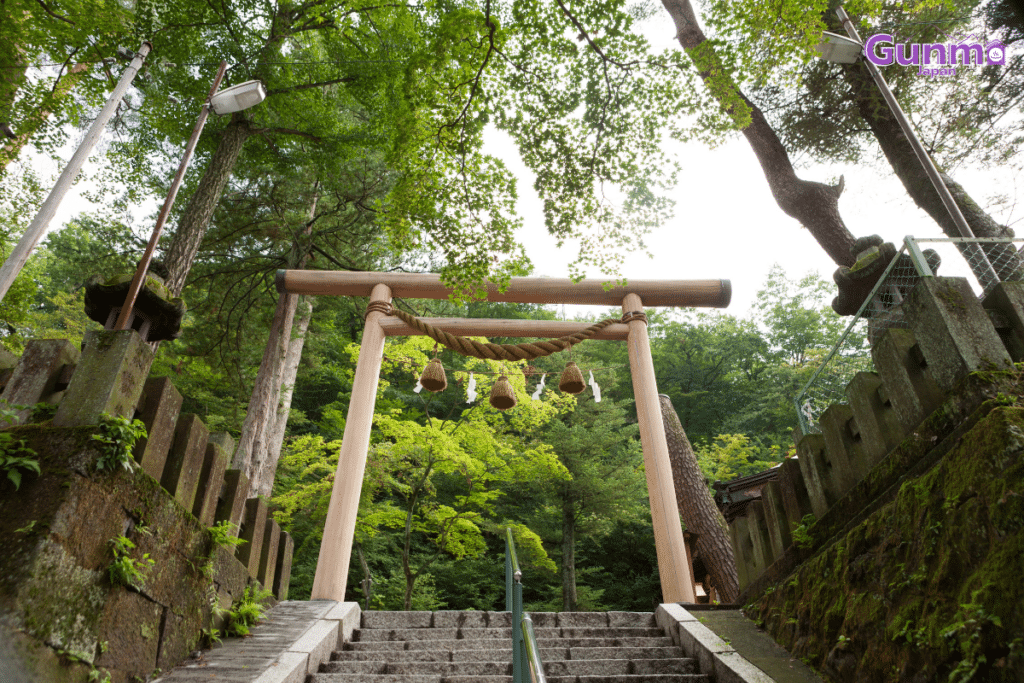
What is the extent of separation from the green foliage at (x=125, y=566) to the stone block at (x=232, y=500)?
115 cm

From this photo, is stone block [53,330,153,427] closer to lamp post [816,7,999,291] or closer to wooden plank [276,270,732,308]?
wooden plank [276,270,732,308]

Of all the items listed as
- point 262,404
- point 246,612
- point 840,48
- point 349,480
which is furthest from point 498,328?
point 840,48

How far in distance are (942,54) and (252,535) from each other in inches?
416

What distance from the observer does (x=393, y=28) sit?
9414 millimetres

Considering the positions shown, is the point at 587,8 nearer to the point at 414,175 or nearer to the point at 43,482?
the point at 414,175

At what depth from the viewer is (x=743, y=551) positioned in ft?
17.3

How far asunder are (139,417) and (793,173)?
8.26 meters

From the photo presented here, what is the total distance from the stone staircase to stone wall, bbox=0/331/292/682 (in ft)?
3.48

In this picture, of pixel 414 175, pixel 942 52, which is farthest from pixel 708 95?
pixel 942 52

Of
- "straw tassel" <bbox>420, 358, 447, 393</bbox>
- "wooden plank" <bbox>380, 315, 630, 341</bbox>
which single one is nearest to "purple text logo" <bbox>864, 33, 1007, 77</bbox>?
"wooden plank" <bbox>380, 315, 630, 341</bbox>

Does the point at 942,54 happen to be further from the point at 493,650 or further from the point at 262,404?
the point at 262,404

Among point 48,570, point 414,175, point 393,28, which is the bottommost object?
point 48,570

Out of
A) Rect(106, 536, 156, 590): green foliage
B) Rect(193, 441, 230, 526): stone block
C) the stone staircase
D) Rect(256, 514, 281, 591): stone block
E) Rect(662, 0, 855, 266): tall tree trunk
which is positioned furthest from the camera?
Rect(662, 0, 855, 266): tall tree trunk

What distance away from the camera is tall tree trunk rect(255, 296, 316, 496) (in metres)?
9.53
